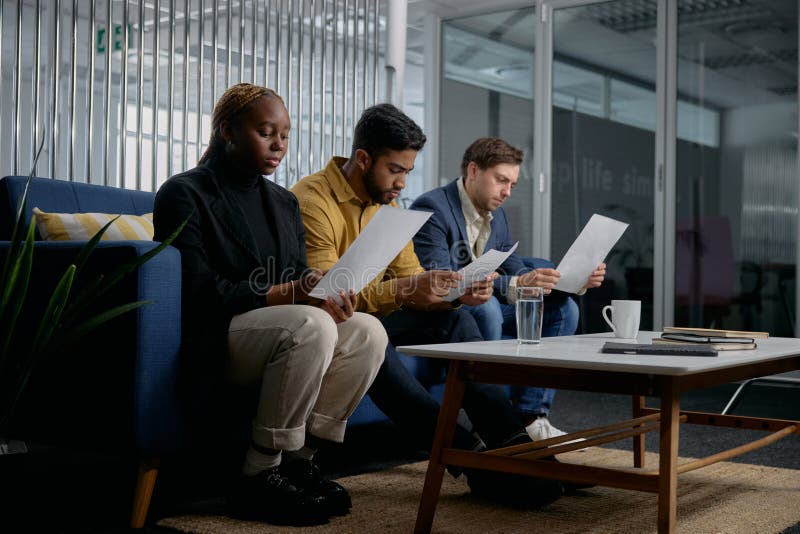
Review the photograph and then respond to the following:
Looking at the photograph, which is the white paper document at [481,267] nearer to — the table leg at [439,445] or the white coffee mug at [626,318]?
the white coffee mug at [626,318]

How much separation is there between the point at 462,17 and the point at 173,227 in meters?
4.25

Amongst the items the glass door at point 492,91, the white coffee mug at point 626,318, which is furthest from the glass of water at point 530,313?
the glass door at point 492,91

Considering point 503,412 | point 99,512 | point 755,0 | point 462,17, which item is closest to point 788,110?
point 755,0

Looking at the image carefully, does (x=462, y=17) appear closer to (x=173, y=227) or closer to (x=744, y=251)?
(x=744, y=251)

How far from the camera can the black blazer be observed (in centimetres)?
182

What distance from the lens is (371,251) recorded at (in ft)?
5.86

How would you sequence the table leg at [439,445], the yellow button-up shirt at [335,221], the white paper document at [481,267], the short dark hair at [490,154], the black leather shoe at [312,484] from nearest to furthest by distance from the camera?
the table leg at [439,445] → the black leather shoe at [312,484] → the white paper document at [481,267] → the yellow button-up shirt at [335,221] → the short dark hair at [490,154]

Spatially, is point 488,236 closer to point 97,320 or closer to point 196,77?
point 196,77

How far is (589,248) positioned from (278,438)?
108 cm

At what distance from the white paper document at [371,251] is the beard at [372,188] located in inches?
20.6

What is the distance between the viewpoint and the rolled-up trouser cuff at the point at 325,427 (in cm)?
192

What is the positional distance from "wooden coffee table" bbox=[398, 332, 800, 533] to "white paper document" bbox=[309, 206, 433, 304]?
0.62 ft

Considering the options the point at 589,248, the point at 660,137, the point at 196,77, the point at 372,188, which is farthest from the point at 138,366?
the point at 660,137

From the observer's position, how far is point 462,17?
5746mm
